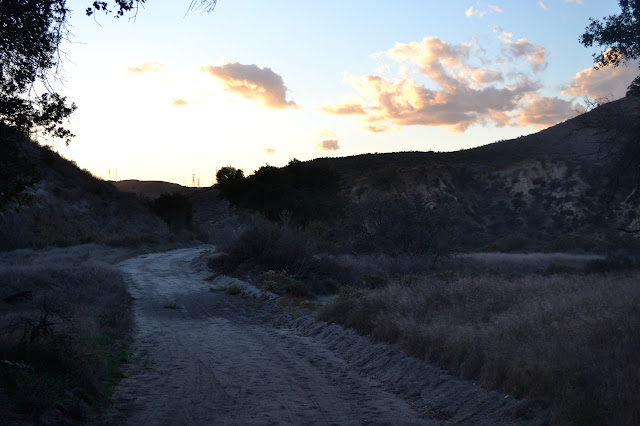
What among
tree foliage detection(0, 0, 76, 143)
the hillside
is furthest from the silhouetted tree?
the hillside

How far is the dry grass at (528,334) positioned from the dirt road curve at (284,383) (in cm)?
34

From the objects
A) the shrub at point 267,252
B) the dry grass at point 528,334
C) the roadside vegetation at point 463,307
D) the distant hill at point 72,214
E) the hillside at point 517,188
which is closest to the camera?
the dry grass at point 528,334

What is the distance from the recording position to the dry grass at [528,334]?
6.20 m

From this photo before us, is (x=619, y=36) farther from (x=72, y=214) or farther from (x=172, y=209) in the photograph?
(x=172, y=209)

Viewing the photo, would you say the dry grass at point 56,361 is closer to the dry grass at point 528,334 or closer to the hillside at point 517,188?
the dry grass at point 528,334

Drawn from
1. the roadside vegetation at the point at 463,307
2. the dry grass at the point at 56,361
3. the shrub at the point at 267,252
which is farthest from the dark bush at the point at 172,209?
the dry grass at the point at 56,361

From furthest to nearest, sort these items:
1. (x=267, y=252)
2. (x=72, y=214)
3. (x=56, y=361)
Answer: (x=72, y=214)
(x=267, y=252)
(x=56, y=361)

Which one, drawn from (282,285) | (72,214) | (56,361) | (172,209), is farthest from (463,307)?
(172,209)

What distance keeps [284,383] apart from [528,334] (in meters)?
4.10

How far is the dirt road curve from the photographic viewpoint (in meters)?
7.24

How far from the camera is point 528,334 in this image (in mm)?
9039

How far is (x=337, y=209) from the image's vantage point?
5191 centimetres

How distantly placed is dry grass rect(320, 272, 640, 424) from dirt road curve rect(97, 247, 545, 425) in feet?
1.13

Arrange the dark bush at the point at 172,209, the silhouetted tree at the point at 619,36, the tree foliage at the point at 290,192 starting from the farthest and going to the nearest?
the dark bush at the point at 172,209 < the tree foliage at the point at 290,192 < the silhouetted tree at the point at 619,36
